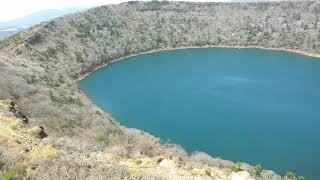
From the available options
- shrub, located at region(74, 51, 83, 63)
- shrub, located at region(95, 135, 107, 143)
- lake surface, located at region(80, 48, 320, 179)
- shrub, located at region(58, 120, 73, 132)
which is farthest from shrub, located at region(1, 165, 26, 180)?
shrub, located at region(74, 51, 83, 63)

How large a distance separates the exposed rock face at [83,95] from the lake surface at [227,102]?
32.7 ft

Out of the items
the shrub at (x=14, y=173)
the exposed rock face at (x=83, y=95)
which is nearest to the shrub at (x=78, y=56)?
the exposed rock face at (x=83, y=95)

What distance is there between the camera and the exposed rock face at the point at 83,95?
35.5 m

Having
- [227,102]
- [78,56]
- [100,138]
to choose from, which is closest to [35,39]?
[78,56]

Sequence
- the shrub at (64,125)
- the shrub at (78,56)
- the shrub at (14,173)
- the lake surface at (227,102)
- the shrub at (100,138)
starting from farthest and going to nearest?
the shrub at (78,56) → the lake surface at (227,102) → the shrub at (64,125) → the shrub at (100,138) → the shrub at (14,173)

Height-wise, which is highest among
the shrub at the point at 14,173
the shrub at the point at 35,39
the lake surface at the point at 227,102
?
the shrub at the point at 14,173

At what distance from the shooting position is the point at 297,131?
80.9 metres

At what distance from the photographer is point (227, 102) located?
100875mm

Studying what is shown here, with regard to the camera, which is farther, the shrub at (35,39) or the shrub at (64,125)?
the shrub at (35,39)

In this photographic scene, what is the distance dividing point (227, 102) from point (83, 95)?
32.4 meters

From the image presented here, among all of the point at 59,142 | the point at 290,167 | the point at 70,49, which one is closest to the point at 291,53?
the point at 70,49

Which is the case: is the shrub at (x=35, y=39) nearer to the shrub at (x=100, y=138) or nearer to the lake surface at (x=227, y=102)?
the lake surface at (x=227, y=102)

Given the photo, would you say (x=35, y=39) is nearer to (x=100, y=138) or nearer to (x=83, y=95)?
(x=83, y=95)

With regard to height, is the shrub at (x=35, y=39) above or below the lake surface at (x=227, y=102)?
above
